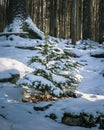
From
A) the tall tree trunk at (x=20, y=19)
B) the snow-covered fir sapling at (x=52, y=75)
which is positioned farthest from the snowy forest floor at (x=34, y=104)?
the tall tree trunk at (x=20, y=19)

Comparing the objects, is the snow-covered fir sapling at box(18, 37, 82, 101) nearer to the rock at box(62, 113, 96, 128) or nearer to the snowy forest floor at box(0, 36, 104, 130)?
the snowy forest floor at box(0, 36, 104, 130)

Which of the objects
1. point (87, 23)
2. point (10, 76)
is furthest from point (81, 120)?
point (87, 23)

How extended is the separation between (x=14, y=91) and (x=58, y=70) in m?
2.52

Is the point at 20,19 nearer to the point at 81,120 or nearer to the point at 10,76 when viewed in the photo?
the point at 10,76

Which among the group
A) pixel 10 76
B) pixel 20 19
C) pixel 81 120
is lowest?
pixel 81 120

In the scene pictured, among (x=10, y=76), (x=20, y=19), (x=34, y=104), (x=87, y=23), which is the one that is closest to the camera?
(x=34, y=104)

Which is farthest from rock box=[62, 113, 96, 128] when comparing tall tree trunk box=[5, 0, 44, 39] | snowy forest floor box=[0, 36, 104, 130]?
tall tree trunk box=[5, 0, 44, 39]

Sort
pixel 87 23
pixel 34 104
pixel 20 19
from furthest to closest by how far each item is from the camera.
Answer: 1. pixel 87 23
2. pixel 20 19
3. pixel 34 104

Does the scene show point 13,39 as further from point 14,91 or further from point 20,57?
point 14,91

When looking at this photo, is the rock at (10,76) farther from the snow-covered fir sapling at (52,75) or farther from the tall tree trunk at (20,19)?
the tall tree trunk at (20,19)

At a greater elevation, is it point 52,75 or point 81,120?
point 52,75

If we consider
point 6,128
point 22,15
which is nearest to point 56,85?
point 6,128

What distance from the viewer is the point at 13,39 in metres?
12.7

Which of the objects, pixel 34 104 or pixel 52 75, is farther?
pixel 52 75
